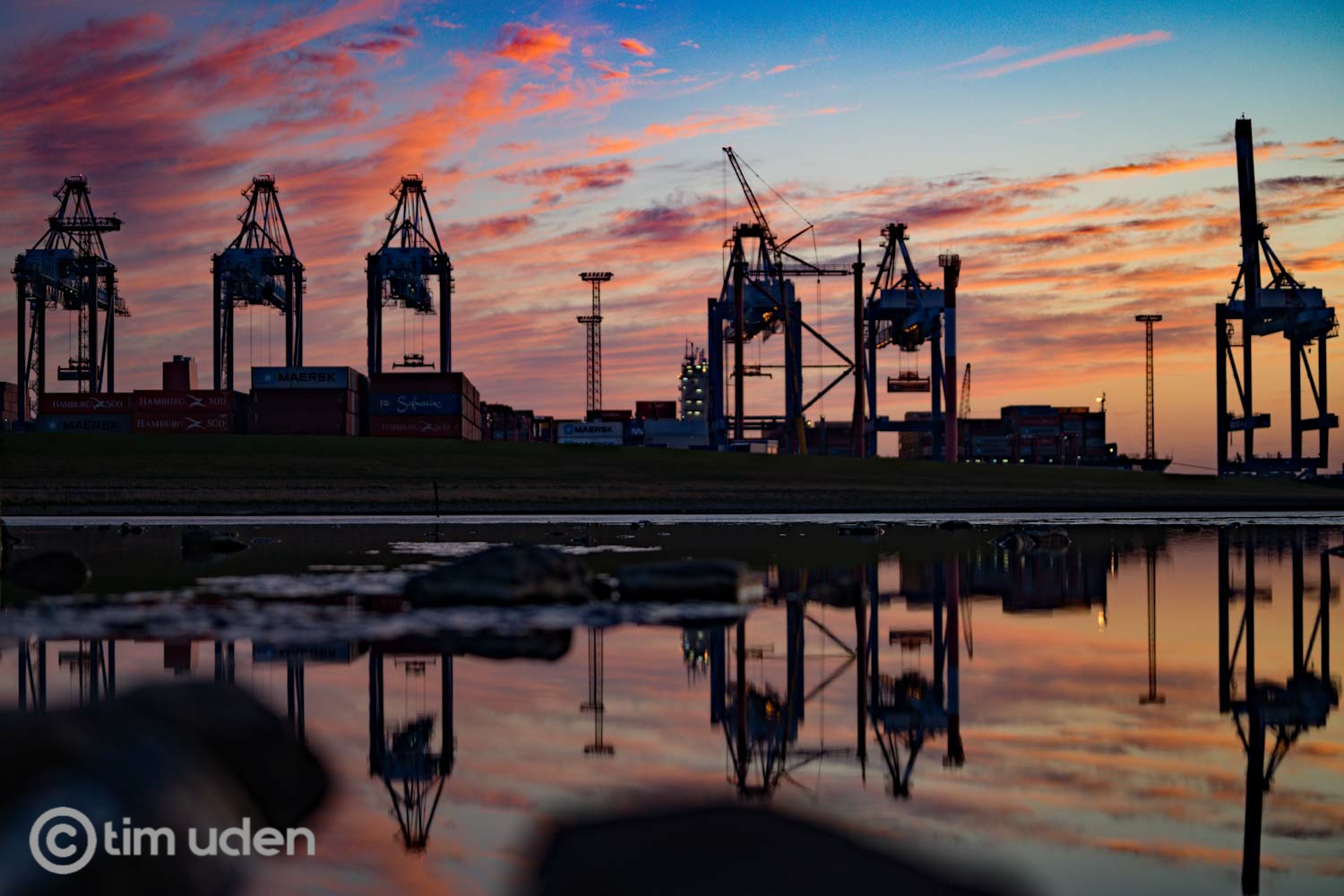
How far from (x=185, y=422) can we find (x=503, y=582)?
82.7 meters

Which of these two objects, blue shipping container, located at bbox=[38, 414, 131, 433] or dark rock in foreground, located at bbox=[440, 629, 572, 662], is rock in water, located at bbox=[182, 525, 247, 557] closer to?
dark rock in foreground, located at bbox=[440, 629, 572, 662]

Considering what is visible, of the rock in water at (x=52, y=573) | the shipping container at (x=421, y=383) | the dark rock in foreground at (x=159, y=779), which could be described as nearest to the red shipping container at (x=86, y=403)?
the shipping container at (x=421, y=383)

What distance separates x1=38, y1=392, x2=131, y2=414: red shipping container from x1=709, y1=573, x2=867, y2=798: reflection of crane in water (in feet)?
301

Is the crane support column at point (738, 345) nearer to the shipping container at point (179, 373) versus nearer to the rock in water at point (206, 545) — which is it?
the shipping container at point (179, 373)

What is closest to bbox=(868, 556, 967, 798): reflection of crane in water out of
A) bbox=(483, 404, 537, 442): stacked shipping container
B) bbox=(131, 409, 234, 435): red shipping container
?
bbox=(131, 409, 234, 435): red shipping container

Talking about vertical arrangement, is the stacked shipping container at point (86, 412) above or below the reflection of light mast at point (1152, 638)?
above

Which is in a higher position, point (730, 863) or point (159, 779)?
point (159, 779)

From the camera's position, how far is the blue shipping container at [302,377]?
91062mm

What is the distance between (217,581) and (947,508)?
45.8 meters

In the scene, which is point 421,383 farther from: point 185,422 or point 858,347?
point 858,347

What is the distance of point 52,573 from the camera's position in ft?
63.4

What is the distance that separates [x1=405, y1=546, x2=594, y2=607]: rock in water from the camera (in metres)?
16.1

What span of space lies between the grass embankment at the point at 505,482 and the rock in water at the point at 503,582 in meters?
36.6

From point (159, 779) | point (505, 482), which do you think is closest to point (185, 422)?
point (505, 482)
